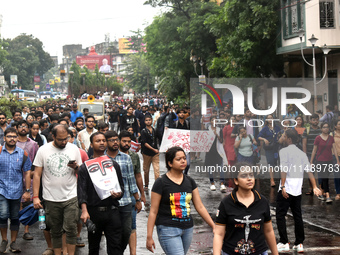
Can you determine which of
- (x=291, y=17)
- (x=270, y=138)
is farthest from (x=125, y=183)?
(x=291, y=17)

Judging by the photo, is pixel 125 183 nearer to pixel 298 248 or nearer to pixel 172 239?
pixel 172 239

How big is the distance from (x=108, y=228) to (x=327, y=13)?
56.8ft

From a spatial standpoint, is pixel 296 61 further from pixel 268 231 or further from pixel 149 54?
pixel 268 231

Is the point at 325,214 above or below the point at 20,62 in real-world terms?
below

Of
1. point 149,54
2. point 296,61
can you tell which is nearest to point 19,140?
point 296,61

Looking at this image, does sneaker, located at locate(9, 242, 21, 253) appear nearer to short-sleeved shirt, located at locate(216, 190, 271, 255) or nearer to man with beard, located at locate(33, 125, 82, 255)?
man with beard, located at locate(33, 125, 82, 255)

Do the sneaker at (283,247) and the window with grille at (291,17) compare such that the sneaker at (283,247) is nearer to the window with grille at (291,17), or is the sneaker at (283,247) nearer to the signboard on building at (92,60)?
the window with grille at (291,17)

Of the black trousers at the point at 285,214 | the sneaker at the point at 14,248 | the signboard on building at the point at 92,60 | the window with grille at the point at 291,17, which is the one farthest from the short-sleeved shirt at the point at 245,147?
the signboard on building at the point at 92,60

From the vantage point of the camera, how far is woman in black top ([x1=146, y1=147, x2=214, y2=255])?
593 centimetres

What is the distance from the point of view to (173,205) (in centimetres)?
598

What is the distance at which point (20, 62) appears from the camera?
4333 inches

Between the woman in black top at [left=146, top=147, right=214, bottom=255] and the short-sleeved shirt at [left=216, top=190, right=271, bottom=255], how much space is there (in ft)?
2.68

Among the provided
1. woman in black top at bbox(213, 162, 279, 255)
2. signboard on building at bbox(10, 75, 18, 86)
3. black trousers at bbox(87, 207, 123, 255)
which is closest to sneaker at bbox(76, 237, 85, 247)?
black trousers at bbox(87, 207, 123, 255)

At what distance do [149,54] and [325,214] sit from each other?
97.2 ft
